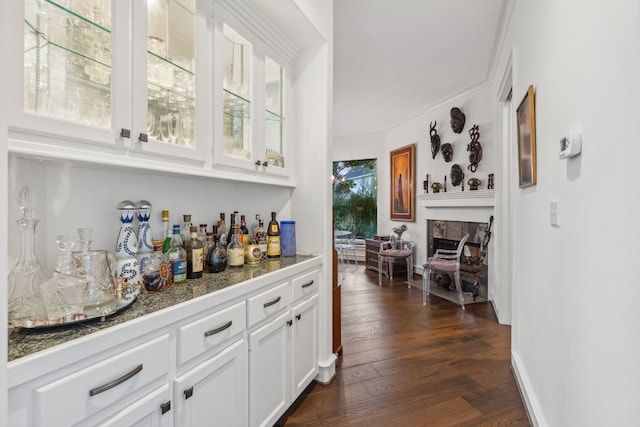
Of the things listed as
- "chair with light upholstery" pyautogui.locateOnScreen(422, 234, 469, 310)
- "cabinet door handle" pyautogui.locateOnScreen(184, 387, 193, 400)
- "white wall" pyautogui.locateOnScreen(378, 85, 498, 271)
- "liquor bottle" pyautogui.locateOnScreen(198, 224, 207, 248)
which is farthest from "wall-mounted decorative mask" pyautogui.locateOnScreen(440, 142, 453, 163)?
"cabinet door handle" pyautogui.locateOnScreen(184, 387, 193, 400)

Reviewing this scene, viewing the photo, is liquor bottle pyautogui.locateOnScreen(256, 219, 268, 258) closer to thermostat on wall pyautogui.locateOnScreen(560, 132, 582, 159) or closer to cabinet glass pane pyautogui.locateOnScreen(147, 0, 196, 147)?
cabinet glass pane pyautogui.locateOnScreen(147, 0, 196, 147)

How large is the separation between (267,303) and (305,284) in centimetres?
42

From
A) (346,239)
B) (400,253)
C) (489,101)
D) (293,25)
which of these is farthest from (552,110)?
(346,239)

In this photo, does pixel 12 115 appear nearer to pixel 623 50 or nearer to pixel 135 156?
pixel 135 156

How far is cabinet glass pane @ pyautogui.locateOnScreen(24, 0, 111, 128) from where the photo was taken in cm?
95

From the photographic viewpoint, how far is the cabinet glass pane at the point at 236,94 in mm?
1729

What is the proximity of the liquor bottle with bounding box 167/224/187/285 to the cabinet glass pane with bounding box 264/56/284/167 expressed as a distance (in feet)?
2.67

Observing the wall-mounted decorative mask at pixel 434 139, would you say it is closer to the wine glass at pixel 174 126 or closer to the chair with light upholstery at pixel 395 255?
the chair with light upholstery at pixel 395 255

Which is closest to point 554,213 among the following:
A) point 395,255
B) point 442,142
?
point 395,255

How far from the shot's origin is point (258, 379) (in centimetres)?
151

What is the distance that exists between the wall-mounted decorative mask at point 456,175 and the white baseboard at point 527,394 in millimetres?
2684

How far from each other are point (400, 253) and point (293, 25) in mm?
3838

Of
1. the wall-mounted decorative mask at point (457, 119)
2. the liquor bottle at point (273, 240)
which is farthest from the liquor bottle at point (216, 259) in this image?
the wall-mounted decorative mask at point (457, 119)

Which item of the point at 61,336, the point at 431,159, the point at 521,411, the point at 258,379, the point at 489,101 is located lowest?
the point at 521,411
